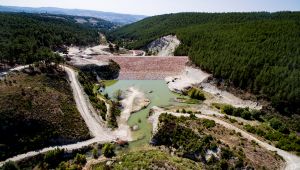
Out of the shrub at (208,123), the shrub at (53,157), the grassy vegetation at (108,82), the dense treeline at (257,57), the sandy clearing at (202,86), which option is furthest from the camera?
the grassy vegetation at (108,82)

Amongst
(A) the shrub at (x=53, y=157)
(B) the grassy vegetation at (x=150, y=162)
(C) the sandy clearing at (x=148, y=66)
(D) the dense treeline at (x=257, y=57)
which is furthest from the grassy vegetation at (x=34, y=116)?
(D) the dense treeline at (x=257, y=57)

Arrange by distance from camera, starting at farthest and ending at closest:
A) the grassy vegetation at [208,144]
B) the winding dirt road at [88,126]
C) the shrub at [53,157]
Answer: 1. the winding dirt road at [88,126]
2. the shrub at [53,157]
3. the grassy vegetation at [208,144]

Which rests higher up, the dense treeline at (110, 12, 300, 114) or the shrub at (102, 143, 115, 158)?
the dense treeline at (110, 12, 300, 114)

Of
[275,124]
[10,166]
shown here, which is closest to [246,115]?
[275,124]

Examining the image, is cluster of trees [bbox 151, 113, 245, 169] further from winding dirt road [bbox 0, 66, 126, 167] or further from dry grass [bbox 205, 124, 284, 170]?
winding dirt road [bbox 0, 66, 126, 167]

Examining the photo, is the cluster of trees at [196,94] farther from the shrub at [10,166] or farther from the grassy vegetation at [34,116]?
the shrub at [10,166]

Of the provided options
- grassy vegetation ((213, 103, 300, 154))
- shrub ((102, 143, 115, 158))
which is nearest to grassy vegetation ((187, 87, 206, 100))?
grassy vegetation ((213, 103, 300, 154))

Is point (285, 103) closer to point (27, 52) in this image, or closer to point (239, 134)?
point (239, 134)
